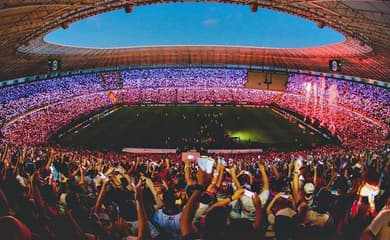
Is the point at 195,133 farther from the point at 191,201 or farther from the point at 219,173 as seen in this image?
the point at 191,201

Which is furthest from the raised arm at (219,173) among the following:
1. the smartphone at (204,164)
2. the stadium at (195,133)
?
the smartphone at (204,164)

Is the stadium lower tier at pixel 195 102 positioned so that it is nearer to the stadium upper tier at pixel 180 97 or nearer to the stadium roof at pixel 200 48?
the stadium upper tier at pixel 180 97

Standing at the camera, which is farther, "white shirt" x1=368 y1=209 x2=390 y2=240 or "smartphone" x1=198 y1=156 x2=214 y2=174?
"smartphone" x1=198 y1=156 x2=214 y2=174

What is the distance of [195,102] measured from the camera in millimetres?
61875

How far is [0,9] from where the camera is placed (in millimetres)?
23484

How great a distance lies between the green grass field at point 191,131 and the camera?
3897 cm

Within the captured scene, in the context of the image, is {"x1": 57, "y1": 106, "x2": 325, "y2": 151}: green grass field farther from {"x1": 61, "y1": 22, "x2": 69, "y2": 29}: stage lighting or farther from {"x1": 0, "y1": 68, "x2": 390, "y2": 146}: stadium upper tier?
{"x1": 61, "y1": 22, "x2": 69, "y2": 29}: stage lighting

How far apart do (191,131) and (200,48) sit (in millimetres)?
18035

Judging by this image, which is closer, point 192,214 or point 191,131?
point 192,214

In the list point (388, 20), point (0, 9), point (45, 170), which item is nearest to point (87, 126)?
point (0, 9)

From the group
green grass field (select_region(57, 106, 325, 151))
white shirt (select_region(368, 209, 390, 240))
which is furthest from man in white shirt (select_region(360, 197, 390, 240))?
green grass field (select_region(57, 106, 325, 151))

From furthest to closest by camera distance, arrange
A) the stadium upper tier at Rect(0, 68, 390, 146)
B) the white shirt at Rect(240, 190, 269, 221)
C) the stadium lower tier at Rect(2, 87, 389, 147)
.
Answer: the stadium upper tier at Rect(0, 68, 390, 146) → the stadium lower tier at Rect(2, 87, 389, 147) → the white shirt at Rect(240, 190, 269, 221)

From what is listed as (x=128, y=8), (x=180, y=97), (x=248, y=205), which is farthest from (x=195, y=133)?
(x=248, y=205)

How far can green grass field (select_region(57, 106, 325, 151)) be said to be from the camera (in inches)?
1534
